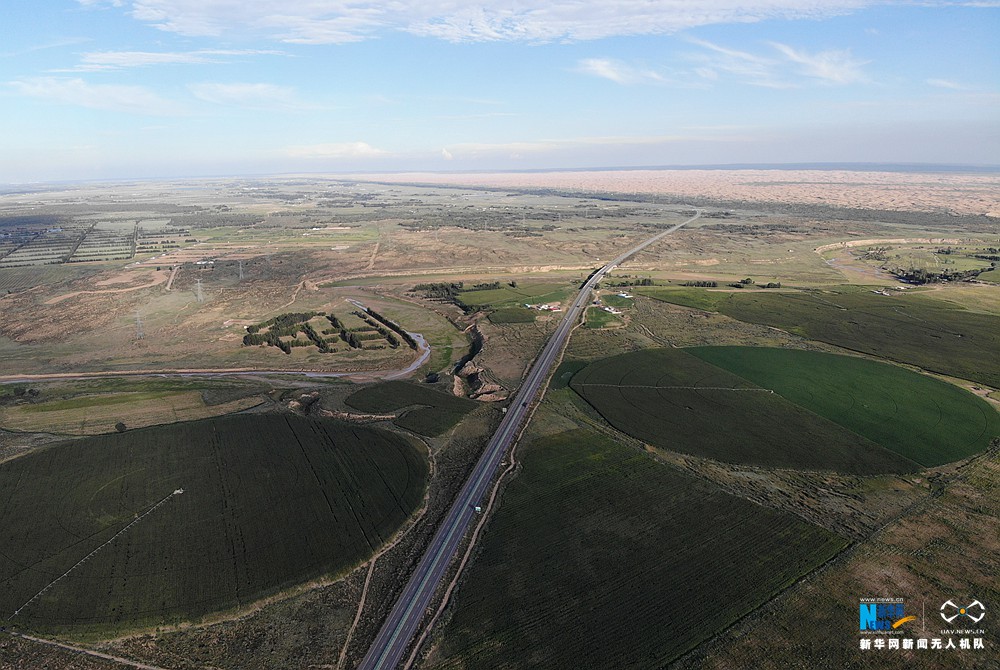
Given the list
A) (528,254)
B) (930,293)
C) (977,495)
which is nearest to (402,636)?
(977,495)

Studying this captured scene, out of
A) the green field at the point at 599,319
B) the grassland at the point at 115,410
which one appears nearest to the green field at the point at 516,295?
the green field at the point at 599,319

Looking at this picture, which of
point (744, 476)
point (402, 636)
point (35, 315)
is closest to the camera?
point (402, 636)

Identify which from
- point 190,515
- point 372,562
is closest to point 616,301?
point 372,562

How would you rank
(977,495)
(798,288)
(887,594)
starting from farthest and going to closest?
1. (798,288)
2. (977,495)
3. (887,594)

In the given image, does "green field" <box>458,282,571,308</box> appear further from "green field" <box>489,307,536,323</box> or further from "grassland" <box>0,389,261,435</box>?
"grassland" <box>0,389,261,435</box>

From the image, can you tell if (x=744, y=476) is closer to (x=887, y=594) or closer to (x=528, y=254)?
(x=887, y=594)

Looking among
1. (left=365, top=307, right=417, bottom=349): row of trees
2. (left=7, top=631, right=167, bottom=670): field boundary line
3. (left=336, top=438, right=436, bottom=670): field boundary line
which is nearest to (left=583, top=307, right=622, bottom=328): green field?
(left=365, top=307, right=417, bottom=349): row of trees

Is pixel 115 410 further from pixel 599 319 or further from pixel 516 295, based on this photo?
pixel 516 295
